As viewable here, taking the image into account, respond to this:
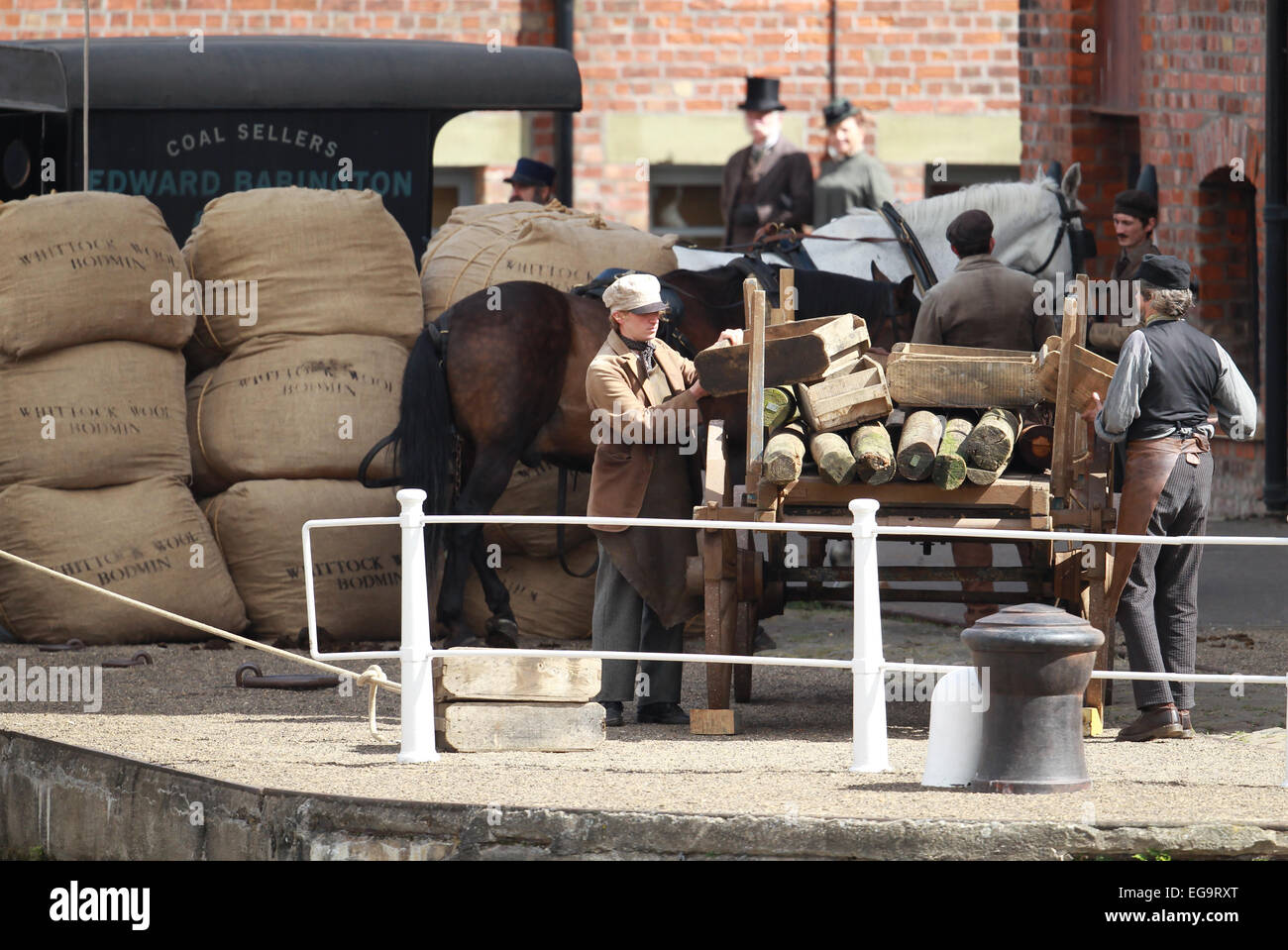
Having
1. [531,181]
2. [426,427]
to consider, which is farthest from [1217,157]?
[426,427]

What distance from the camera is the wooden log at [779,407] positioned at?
770cm

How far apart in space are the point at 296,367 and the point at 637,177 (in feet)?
25.6

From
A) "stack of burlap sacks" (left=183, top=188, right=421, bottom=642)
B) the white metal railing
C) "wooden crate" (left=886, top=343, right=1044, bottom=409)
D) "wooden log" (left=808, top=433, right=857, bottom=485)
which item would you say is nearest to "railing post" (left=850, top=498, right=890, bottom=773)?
the white metal railing

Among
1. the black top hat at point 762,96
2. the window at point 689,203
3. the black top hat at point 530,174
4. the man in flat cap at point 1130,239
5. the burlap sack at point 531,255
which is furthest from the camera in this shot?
the window at point 689,203

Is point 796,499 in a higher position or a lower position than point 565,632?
higher

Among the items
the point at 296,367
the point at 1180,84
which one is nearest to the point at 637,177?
the point at 1180,84

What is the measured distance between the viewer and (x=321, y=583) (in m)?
10.4

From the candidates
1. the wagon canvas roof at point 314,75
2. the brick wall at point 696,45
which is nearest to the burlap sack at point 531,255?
the wagon canvas roof at point 314,75

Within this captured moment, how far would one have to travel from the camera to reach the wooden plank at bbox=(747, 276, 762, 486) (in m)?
7.49

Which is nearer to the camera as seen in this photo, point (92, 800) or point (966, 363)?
point (92, 800)

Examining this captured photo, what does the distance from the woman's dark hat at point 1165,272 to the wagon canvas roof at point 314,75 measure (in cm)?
531

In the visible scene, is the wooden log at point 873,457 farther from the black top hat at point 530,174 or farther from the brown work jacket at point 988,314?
the black top hat at point 530,174

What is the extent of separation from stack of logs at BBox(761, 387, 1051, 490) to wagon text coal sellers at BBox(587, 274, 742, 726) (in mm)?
479
